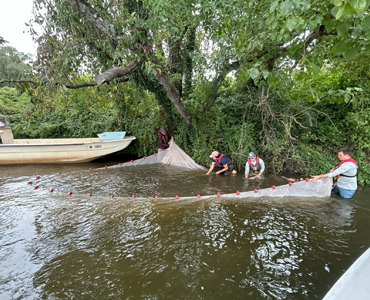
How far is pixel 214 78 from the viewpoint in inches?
265

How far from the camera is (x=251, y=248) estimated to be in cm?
305

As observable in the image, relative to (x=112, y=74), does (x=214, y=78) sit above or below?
above

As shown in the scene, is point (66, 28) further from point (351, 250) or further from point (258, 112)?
point (351, 250)

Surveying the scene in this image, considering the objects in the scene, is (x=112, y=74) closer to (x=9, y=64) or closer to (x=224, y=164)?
(x=224, y=164)

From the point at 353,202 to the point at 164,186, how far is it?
4.58 m

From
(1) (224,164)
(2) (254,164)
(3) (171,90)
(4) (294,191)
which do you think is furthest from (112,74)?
(4) (294,191)

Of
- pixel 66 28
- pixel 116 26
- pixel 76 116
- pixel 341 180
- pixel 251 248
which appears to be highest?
pixel 66 28

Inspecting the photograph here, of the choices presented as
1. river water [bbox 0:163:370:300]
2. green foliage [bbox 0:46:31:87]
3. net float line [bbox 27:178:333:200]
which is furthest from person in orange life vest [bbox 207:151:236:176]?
green foliage [bbox 0:46:31:87]

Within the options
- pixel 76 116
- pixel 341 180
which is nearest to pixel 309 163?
pixel 341 180

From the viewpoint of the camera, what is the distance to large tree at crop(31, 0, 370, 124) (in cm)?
260

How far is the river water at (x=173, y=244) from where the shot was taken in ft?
7.89

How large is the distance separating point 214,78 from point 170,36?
224cm

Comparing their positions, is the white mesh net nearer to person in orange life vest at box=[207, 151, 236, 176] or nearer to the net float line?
person in orange life vest at box=[207, 151, 236, 176]

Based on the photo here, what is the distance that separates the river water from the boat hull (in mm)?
3131
